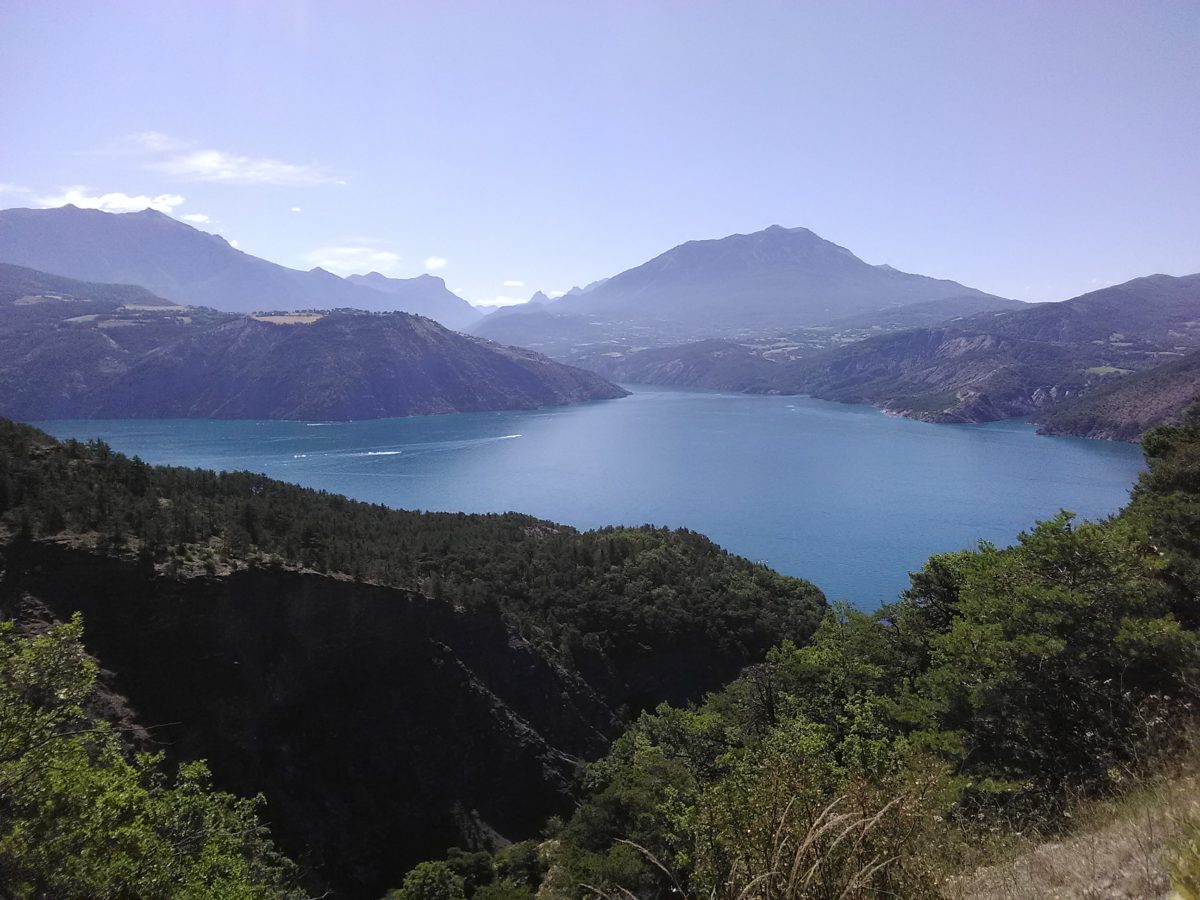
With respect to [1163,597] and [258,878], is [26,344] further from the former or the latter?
[1163,597]

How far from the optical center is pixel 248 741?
26.9m

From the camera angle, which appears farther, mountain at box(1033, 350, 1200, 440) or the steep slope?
the steep slope

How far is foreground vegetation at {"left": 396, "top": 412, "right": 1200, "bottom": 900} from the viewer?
4.66 metres

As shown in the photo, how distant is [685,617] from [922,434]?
4833 inches

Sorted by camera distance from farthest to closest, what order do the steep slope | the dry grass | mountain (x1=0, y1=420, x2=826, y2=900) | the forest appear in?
the steep slope, mountain (x1=0, y1=420, x2=826, y2=900), the forest, the dry grass

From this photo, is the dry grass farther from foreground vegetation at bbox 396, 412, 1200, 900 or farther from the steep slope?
the steep slope

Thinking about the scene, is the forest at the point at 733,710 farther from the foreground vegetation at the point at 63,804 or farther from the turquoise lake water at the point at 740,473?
the turquoise lake water at the point at 740,473

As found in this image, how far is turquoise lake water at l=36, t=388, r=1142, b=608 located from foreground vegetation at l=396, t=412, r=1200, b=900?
34.5 meters

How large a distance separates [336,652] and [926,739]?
87.6 ft

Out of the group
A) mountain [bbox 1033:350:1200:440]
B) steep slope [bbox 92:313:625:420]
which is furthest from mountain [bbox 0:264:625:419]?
mountain [bbox 1033:350:1200:440]

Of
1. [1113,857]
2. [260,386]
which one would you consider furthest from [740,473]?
[260,386]

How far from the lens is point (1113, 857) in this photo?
206 inches

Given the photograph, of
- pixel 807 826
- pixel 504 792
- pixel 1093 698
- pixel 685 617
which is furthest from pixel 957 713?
pixel 685 617

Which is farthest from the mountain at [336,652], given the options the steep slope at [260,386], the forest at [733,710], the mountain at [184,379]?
the mountain at [184,379]
